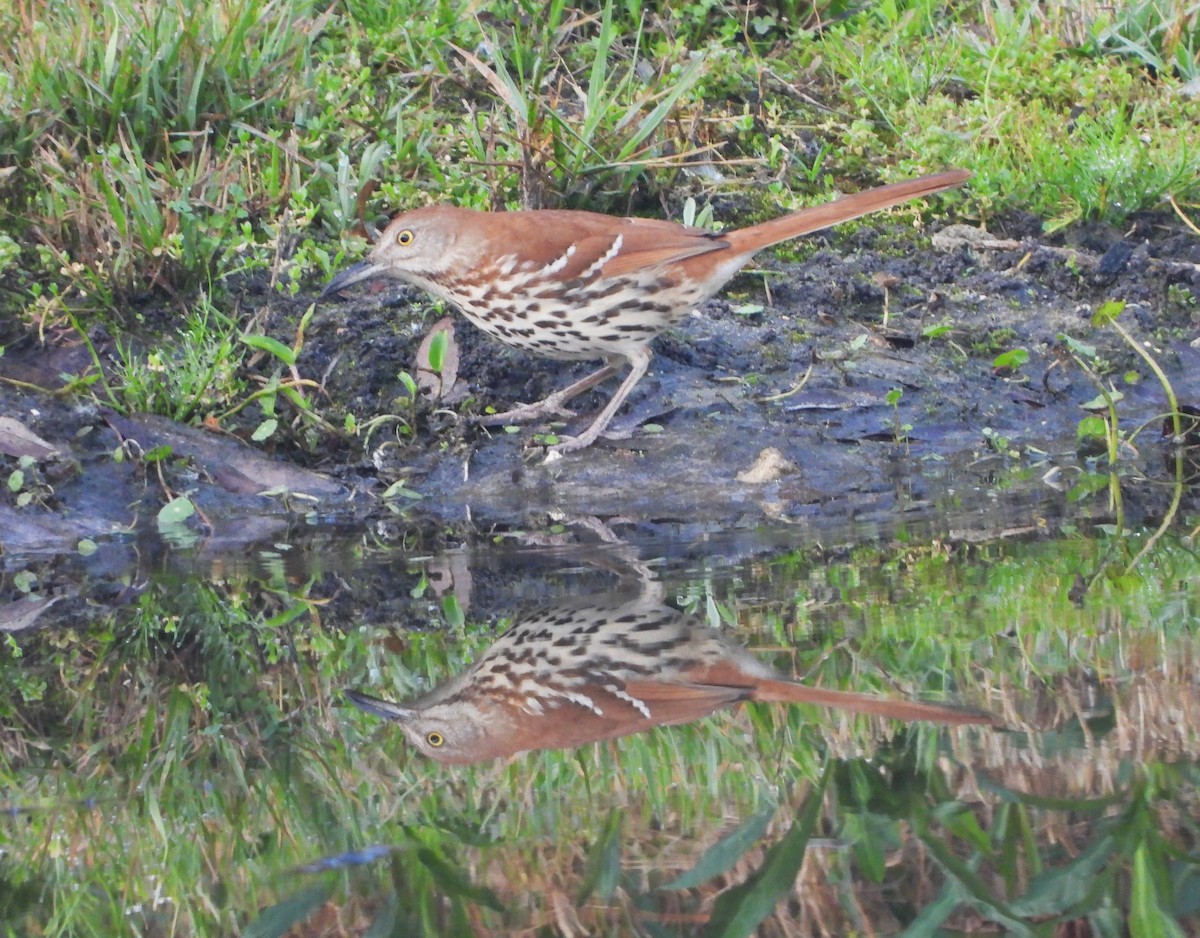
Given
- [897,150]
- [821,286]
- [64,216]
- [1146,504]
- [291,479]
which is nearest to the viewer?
[1146,504]

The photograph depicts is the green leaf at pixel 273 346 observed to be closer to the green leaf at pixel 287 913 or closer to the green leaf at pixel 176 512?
the green leaf at pixel 176 512

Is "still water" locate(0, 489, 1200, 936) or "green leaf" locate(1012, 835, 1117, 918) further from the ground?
"green leaf" locate(1012, 835, 1117, 918)

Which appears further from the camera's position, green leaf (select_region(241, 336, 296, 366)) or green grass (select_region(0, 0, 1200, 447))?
green grass (select_region(0, 0, 1200, 447))

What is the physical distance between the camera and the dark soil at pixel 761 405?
16.7 ft

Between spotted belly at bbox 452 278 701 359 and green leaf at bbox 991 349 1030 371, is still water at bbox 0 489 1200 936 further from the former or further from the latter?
green leaf at bbox 991 349 1030 371

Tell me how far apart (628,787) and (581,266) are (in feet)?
9.90

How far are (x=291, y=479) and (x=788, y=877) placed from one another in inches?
136

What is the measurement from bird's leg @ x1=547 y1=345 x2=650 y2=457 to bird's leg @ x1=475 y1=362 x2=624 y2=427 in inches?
5.3

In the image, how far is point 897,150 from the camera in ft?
22.3

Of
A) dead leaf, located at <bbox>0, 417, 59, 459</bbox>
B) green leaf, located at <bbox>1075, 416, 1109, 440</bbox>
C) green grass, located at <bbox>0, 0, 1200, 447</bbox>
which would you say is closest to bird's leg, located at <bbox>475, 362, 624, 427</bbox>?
green grass, located at <bbox>0, 0, 1200, 447</bbox>

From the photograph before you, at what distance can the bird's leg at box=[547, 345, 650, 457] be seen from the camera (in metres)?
5.36

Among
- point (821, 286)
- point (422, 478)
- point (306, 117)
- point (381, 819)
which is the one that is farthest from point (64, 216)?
point (381, 819)

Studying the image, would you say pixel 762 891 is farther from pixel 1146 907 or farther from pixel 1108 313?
pixel 1108 313

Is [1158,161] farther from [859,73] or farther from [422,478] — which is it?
[422,478]
